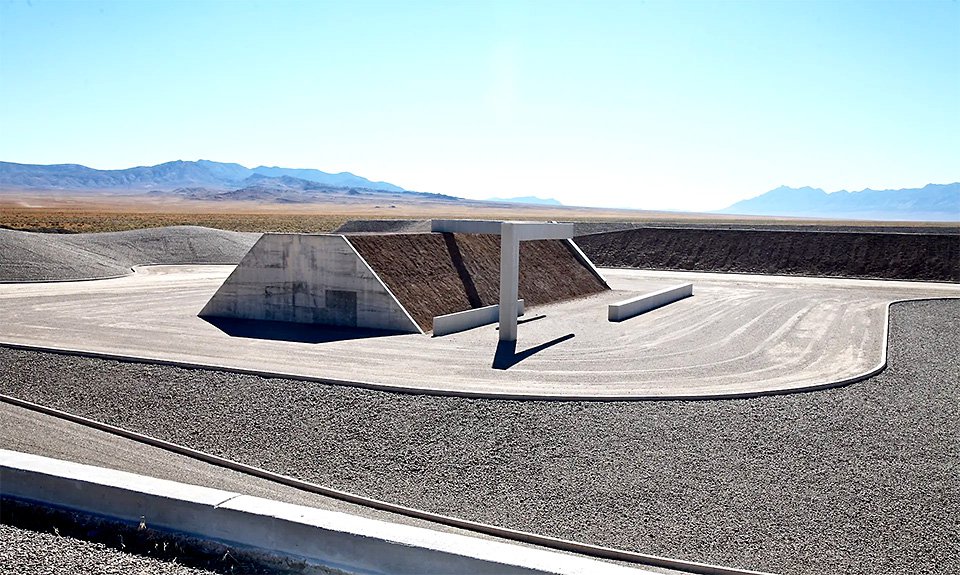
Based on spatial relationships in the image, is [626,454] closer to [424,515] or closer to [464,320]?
[424,515]

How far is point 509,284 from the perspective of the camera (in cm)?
2206

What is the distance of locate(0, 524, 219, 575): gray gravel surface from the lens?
6539 mm

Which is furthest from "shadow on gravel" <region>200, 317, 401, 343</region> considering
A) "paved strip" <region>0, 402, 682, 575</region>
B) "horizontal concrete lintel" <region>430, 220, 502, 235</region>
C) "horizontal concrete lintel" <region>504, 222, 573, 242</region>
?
"paved strip" <region>0, 402, 682, 575</region>

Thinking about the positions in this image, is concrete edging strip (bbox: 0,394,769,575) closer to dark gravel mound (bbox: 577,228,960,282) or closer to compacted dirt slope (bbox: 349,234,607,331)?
compacted dirt slope (bbox: 349,234,607,331)

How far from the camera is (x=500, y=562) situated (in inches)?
253

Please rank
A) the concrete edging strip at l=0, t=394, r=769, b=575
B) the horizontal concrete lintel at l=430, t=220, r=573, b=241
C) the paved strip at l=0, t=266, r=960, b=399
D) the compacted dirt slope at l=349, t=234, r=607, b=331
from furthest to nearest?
the compacted dirt slope at l=349, t=234, r=607, b=331
the horizontal concrete lintel at l=430, t=220, r=573, b=241
the paved strip at l=0, t=266, r=960, b=399
the concrete edging strip at l=0, t=394, r=769, b=575

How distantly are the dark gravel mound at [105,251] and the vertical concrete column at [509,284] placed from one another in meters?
24.0

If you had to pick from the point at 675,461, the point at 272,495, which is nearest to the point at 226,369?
the point at 272,495

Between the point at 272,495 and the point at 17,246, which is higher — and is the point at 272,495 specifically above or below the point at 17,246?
below

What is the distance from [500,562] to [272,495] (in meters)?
5.67

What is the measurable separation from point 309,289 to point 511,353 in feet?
27.6

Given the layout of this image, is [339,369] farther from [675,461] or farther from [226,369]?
[675,461]

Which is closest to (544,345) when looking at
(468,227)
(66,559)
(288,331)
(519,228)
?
(519,228)

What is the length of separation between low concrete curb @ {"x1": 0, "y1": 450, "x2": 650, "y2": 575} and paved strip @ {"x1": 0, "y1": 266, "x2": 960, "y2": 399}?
7.98 metres
